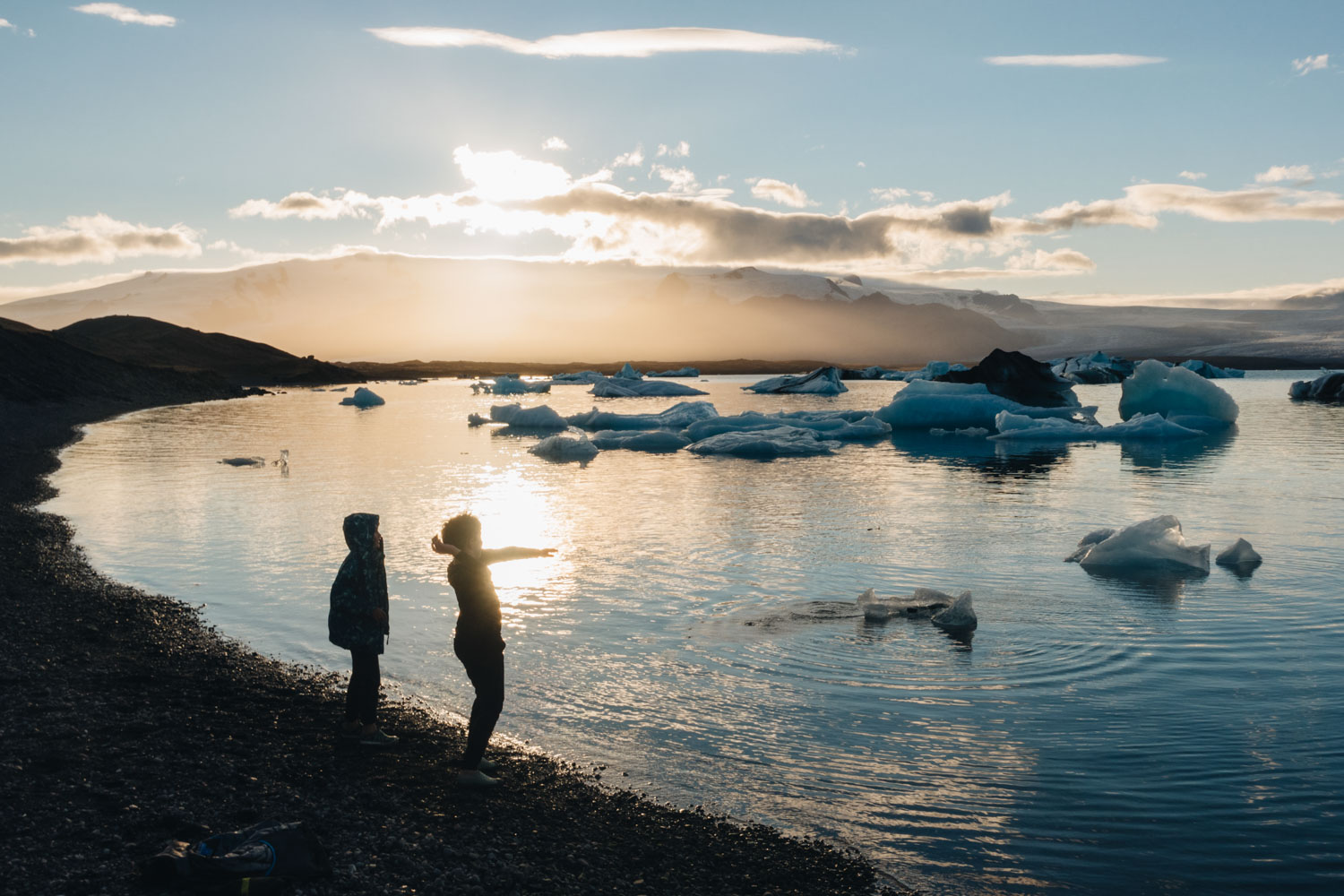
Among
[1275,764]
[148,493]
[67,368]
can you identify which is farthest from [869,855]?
[67,368]

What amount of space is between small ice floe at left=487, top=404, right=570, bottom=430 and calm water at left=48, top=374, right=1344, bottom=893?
64.0ft

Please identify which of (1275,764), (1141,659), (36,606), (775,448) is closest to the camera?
(1275,764)

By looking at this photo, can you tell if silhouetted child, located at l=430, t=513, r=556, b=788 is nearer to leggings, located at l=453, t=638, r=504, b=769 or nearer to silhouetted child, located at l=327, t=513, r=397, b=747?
leggings, located at l=453, t=638, r=504, b=769

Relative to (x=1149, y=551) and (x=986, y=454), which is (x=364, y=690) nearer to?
(x=1149, y=551)

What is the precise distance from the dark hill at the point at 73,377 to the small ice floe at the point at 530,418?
78.5 ft

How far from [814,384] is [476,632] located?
68124mm

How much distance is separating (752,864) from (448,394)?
86.2 m

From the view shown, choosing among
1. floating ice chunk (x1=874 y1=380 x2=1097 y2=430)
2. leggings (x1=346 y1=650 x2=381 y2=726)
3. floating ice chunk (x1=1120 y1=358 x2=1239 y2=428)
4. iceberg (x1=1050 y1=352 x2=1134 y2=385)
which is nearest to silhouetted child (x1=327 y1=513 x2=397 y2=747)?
leggings (x1=346 y1=650 x2=381 y2=726)

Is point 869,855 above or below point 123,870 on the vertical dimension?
below

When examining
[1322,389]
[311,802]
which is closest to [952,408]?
[1322,389]

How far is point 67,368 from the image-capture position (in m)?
59.8

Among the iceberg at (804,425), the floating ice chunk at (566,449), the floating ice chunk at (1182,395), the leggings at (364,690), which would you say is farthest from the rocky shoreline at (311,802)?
the floating ice chunk at (1182,395)

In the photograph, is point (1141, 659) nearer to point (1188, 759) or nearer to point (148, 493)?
point (1188, 759)

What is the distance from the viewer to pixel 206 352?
117 meters
